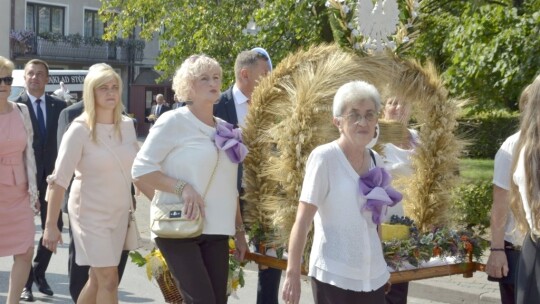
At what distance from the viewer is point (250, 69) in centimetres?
672

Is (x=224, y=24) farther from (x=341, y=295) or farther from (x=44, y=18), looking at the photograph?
(x=44, y=18)

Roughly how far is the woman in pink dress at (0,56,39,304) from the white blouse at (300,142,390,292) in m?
3.08

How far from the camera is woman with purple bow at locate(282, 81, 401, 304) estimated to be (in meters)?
4.40

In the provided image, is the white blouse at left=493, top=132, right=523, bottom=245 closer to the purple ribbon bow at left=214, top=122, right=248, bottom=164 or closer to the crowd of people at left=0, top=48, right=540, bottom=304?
the crowd of people at left=0, top=48, right=540, bottom=304

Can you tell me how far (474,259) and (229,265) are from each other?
1.47 metres

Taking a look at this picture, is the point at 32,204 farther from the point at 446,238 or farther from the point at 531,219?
the point at 531,219

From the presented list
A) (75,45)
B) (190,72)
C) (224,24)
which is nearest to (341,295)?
(190,72)

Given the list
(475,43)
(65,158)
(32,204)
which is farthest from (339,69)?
(475,43)

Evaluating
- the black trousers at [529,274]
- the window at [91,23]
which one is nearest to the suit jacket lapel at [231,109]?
the black trousers at [529,274]

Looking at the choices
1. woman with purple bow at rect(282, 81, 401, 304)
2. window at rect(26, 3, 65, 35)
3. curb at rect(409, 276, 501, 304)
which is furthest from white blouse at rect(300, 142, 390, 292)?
window at rect(26, 3, 65, 35)

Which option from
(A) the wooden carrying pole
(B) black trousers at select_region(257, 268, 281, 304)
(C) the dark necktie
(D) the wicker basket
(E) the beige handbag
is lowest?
(B) black trousers at select_region(257, 268, 281, 304)

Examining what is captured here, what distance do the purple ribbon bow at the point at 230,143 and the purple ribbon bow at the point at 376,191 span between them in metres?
0.81

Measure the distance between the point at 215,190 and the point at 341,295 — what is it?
967mm

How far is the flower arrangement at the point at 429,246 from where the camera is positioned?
527cm
